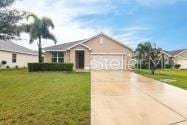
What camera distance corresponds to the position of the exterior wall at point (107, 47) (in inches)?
1471

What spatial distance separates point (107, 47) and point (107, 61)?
6.37 ft

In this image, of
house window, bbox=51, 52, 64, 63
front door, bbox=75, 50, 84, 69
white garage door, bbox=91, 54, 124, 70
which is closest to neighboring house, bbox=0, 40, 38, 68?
house window, bbox=51, 52, 64, 63

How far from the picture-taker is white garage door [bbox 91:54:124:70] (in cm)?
3725

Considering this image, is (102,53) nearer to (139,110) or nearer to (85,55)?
(85,55)

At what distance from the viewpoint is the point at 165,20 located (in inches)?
1228

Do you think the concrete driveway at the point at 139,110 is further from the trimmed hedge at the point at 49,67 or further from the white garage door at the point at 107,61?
the white garage door at the point at 107,61

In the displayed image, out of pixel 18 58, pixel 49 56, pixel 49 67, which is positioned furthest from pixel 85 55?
pixel 18 58

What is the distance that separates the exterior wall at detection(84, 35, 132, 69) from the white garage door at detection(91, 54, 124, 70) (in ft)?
1.82

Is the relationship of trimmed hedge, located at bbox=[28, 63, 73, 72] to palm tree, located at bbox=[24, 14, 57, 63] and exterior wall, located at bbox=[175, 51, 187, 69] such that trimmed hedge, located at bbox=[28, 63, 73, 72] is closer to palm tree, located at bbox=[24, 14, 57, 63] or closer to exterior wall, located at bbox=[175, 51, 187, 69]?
palm tree, located at bbox=[24, 14, 57, 63]

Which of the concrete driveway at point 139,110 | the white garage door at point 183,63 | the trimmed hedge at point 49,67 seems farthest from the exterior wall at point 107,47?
the concrete driveway at point 139,110

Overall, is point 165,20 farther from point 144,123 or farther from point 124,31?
point 144,123

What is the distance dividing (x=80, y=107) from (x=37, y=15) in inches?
1145

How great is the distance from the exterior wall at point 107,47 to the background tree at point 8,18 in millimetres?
20004

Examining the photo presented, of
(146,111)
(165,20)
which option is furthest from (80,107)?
(165,20)
